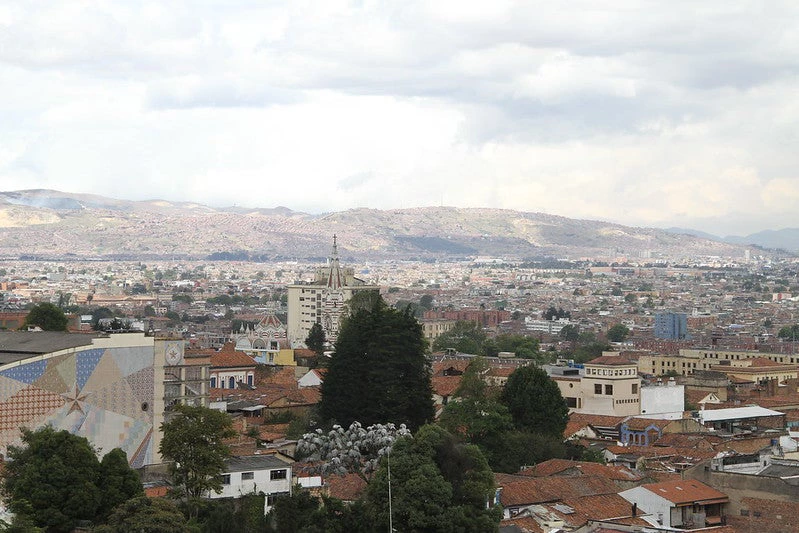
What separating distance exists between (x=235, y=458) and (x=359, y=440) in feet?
10.2

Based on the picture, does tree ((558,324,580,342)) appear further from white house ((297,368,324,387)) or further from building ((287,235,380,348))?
white house ((297,368,324,387))

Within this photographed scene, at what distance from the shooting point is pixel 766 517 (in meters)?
30.3

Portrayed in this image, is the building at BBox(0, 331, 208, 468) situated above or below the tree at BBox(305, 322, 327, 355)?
above

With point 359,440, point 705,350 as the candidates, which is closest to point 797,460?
point 359,440

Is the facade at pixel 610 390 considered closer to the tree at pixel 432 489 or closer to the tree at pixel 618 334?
the tree at pixel 432 489

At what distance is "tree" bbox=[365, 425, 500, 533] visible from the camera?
93.1 feet

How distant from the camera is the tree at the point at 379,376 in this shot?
40812 millimetres

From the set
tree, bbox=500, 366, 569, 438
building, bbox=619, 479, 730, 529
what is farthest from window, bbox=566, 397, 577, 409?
building, bbox=619, 479, 730, 529

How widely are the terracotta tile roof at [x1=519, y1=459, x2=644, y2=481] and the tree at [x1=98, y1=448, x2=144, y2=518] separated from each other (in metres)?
11.3

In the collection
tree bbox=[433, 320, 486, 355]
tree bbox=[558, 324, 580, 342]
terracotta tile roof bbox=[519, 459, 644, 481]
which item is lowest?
tree bbox=[558, 324, 580, 342]

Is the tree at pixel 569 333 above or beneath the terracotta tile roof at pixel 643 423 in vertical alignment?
beneath

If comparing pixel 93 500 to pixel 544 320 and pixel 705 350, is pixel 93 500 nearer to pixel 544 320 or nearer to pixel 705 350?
pixel 705 350

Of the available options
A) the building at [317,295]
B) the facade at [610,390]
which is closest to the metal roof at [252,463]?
the facade at [610,390]

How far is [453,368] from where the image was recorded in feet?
200
